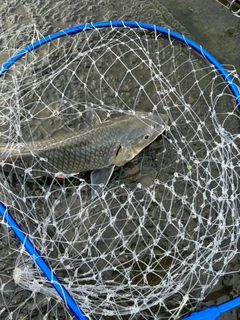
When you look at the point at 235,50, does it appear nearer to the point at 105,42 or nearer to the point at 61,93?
the point at 105,42

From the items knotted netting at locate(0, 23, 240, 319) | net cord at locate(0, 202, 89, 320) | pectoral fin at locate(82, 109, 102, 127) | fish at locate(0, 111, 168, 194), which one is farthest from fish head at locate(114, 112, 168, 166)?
net cord at locate(0, 202, 89, 320)

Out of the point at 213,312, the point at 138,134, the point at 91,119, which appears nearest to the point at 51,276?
the point at 213,312

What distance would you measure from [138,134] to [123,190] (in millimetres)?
470

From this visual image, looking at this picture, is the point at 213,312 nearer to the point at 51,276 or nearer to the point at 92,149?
the point at 51,276

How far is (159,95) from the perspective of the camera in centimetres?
335

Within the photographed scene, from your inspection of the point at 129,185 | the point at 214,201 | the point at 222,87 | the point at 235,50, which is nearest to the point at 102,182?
the point at 129,185

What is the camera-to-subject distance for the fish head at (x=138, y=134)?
114 inches

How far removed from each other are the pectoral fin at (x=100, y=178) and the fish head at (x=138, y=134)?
0.09m

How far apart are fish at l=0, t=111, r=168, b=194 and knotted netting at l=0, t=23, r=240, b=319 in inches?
1.4

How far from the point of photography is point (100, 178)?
115 inches

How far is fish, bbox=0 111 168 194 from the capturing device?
9.04 feet

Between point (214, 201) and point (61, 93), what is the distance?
1678 millimetres

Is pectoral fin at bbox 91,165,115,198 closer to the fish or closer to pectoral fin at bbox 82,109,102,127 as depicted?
the fish

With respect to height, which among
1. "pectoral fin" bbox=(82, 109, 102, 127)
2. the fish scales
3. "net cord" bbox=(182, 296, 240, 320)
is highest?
"pectoral fin" bbox=(82, 109, 102, 127)
